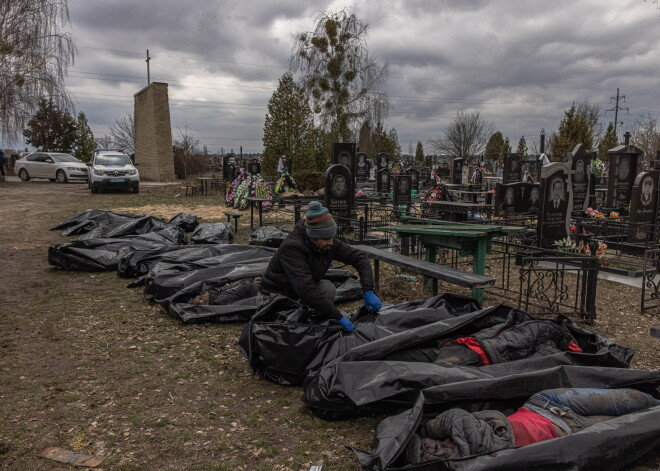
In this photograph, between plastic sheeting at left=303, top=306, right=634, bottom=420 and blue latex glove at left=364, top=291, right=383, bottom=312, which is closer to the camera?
plastic sheeting at left=303, top=306, right=634, bottom=420

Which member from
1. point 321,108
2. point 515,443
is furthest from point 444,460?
point 321,108

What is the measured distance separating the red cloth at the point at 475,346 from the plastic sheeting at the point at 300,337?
0.42m

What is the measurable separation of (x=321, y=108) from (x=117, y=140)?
917 inches

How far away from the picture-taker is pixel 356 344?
4137 millimetres

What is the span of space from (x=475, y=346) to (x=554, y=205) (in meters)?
7.00

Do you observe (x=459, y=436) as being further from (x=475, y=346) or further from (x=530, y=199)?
(x=530, y=199)

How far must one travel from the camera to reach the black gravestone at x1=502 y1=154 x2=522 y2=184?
71.9ft

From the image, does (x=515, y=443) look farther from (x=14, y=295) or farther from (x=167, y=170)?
(x=167, y=170)

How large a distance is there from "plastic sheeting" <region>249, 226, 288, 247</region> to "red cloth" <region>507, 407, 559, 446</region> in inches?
Answer: 294

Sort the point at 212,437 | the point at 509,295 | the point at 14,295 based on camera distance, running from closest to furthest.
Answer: the point at 212,437
the point at 14,295
the point at 509,295

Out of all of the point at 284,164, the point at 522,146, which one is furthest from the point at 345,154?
the point at 522,146

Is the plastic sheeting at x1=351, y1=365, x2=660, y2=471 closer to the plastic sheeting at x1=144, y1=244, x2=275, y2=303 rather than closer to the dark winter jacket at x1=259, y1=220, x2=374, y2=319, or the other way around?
the dark winter jacket at x1=259, y1=220, x2=374, y2=319

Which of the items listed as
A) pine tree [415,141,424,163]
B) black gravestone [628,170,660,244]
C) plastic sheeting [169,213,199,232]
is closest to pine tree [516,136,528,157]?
pine tree [415,141,424,163]

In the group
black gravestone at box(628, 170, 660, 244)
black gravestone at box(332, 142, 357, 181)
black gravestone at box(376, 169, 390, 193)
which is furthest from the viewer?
black gravestone at box(376, 169, 390, 193)
